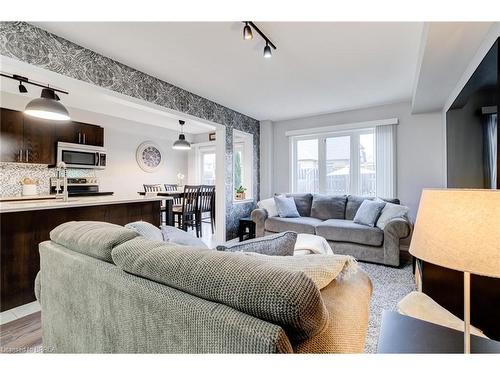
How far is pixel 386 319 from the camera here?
108cm

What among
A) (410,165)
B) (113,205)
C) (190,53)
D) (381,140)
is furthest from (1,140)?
(410,165)

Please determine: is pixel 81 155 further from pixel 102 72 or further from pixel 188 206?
pixel 102 72

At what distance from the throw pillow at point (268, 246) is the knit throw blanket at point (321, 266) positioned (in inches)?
9.3

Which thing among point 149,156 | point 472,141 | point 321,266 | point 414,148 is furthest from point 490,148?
point 149,156

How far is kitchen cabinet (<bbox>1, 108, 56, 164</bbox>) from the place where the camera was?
3.77 metres

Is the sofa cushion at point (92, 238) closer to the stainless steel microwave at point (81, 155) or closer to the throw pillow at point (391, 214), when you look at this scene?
the throw pillow at point (391, 214)

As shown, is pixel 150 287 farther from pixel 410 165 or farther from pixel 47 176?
pixel 47 176

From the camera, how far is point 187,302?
732mm

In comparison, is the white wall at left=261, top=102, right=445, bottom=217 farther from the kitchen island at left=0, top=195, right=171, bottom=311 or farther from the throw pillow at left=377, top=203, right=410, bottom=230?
the kitchen island at left=0, top=195, right=171, bottom=311

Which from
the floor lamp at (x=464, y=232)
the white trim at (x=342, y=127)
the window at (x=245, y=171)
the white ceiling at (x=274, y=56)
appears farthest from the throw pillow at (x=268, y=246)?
the white trim at (x=342, y=127)

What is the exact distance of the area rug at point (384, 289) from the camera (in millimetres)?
1838

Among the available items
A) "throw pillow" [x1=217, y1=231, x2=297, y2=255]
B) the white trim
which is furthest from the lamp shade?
the white trim
